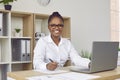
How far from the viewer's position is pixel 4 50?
2.99m

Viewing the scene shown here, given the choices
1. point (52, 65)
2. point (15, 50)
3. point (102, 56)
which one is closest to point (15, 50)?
point (15, 50)

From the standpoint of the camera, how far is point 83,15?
4.22 meters

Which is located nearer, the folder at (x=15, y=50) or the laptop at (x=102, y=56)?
the laptop at (x=102, y=56)

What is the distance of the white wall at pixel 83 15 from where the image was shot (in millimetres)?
3616

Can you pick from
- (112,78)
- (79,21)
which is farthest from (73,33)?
(112,78)

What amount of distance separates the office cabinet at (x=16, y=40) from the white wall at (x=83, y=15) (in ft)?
0.86

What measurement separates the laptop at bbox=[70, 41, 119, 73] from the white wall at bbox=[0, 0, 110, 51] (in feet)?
6.39

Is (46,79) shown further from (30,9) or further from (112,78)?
(30,9)

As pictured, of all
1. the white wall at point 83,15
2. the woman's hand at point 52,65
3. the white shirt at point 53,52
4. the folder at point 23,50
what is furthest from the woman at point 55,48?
the white wall at point 83,15

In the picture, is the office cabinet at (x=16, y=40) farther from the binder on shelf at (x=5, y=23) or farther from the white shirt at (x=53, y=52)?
the white shirt at (x=53, y=52)

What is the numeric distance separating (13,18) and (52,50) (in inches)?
51.3

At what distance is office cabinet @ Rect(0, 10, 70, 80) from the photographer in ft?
9.52

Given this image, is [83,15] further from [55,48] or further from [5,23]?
[55,48]

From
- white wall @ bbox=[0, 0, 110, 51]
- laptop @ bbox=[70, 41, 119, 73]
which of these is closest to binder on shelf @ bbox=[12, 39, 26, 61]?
white wall @ bbox=[0, 0, 110, 51]
